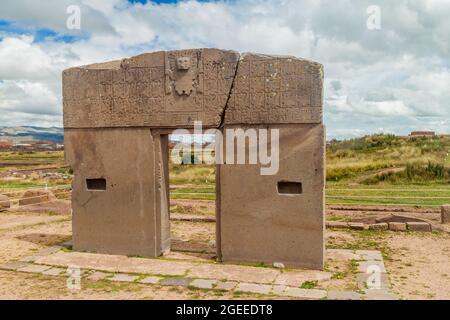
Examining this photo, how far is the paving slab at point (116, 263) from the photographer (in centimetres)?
723

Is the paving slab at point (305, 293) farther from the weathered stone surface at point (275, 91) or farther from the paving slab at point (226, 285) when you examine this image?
the weathered stone surface at point (275, 91)

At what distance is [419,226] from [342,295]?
5468 millimetres

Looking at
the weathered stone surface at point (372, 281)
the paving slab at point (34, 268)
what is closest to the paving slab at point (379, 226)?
the weathered stone surface at point (372, 281)

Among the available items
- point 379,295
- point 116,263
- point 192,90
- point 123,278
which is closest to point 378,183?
point 192,90

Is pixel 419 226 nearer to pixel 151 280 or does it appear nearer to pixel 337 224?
pixel 337 224

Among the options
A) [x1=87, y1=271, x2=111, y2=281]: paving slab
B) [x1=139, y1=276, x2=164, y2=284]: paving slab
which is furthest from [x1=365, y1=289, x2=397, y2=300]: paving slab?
[x1=87, y1=271, x2=111, y2=281]: paving slab

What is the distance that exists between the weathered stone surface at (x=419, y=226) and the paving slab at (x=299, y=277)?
4510 mm

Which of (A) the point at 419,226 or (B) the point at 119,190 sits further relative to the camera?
(A) the point at 419,226

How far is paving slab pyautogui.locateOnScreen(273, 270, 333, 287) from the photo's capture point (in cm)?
651

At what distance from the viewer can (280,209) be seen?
7.28 meters

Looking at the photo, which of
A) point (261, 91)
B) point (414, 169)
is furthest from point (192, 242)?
point (414, 169)

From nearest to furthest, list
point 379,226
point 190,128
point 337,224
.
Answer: point 190,128 < point 379,226 < point 337,224

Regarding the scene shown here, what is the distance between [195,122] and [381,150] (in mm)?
28501
